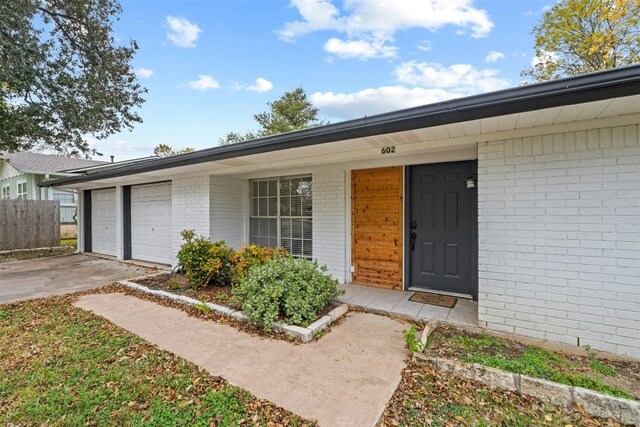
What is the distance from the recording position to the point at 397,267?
5.02 meters

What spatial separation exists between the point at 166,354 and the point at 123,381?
0.47m

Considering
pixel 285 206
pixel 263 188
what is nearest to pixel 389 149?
pixel 285 206

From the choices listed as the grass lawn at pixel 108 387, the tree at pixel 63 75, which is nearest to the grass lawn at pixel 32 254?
the tree at pixel 63 75

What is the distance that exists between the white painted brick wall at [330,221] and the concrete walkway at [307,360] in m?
1.58

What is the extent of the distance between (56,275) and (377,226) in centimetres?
771

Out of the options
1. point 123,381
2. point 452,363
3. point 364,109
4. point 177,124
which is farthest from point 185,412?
point 364,109

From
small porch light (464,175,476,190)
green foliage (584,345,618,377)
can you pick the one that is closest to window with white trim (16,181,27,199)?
small porch light (464,175,476,190)

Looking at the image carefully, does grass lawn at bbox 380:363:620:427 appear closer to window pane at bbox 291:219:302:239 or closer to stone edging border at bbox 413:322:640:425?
stone edging border at bbox 413:322:640:425

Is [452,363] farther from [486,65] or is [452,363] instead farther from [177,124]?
[177,124]

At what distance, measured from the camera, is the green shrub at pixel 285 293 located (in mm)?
3618

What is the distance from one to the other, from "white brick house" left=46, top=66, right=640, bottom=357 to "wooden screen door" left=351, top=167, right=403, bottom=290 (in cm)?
2

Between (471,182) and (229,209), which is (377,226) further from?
(229,209)

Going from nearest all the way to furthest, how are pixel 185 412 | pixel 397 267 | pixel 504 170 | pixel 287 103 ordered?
pixel 185 412, pixel 504 170, pixel 397 267, pixel 287 103

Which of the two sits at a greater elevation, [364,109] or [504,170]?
[364,109]
